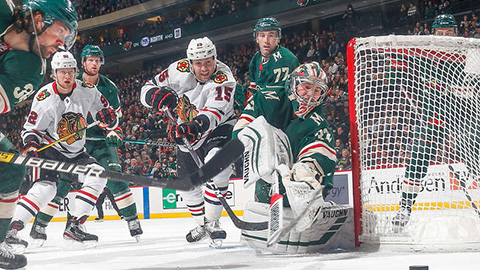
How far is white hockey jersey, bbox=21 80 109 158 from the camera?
340 centimetres

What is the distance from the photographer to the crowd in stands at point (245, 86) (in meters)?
5.28

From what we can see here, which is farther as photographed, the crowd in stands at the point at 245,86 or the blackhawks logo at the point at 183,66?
the crowd in stands at the point at 245,86

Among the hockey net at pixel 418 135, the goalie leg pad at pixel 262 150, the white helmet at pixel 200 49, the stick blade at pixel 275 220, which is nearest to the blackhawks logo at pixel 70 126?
the white helmet at pixel 200 49

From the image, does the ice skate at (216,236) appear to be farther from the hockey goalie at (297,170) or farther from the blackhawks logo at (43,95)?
the blackhawks logo at (43,95)

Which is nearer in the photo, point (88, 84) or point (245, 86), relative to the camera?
point (88, 84)

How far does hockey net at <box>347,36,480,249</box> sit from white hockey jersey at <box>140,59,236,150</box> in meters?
0.88

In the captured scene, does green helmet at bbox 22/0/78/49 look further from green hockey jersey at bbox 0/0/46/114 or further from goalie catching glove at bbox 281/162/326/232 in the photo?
goalie catching glove at bbox 281/162/326/232

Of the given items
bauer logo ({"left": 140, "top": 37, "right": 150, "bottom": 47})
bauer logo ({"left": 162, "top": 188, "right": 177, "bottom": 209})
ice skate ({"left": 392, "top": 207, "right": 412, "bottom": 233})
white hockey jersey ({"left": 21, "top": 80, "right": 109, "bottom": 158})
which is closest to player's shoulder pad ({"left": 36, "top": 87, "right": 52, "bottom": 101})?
white hockey jersey ({"left": 21, "top": 80, "right": 109, "bottom": 158})

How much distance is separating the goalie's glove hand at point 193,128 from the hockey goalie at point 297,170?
1.42 feet

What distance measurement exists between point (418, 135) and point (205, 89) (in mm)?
1311

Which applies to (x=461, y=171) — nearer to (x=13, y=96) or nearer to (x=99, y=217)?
(x=13, y=96)

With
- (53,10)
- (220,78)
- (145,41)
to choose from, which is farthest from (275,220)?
(145,41)

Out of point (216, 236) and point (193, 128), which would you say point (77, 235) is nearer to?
point (216, 236)

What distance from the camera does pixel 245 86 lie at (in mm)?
7801
